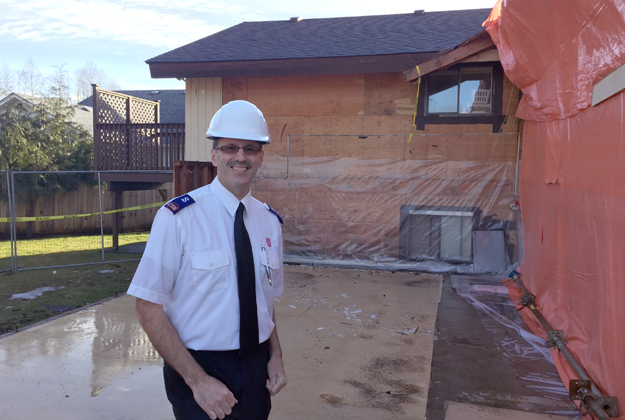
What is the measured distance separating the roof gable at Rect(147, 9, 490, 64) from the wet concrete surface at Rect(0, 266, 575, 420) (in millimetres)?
4781

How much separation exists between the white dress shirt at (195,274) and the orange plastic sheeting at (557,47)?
10.1 feet

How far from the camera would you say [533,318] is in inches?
221

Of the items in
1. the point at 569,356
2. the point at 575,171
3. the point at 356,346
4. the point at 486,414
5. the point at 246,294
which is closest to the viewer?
the point at 246,294

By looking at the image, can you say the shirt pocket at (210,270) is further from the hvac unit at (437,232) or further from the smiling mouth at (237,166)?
the hvac unit at (437,232)

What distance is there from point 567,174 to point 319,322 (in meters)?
3.06

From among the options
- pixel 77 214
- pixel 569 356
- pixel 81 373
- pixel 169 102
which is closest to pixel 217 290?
pixel 81 373

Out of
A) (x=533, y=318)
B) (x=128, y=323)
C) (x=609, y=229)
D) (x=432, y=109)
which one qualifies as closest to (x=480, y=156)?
(x=432, y=109)

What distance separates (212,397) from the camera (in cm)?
171

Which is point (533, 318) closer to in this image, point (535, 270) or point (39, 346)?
point (535, 270)

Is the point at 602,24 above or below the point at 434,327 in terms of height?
above

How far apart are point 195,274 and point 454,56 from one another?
22.4 feet

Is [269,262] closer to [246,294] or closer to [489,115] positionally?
[246,294]

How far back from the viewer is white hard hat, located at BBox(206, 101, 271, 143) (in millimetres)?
1930

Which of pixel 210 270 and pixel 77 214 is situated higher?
pixel 210 270
